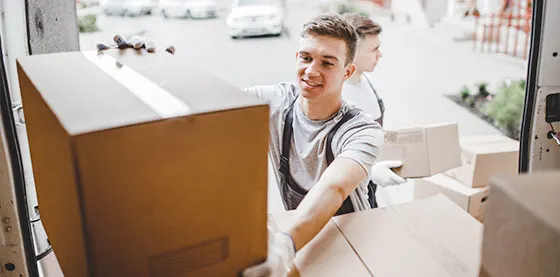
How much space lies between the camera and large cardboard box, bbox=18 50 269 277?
81 centimetres

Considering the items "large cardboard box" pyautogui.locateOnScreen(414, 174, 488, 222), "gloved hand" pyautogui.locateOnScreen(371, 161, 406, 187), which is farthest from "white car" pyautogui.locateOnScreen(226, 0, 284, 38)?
"gloved hand" pyautogui.locateOnScreen(371, 161, 406, 187)

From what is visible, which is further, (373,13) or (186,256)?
(373,13)

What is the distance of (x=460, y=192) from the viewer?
127 inches

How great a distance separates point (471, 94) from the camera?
767 cm

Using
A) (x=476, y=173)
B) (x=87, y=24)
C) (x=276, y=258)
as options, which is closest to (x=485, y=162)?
(x=476, y=173)

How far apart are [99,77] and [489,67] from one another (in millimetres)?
9465

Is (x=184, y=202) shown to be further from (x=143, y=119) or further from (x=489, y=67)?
(x=489, y=67)

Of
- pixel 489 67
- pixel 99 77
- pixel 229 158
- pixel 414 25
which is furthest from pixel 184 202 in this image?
pixel 414 25

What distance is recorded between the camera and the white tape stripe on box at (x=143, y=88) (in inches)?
34.6

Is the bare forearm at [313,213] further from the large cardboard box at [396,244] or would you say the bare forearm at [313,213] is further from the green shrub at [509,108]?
the green shrub at [509,108]

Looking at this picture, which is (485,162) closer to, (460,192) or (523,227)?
(460,192)

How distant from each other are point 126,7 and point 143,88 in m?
13.7

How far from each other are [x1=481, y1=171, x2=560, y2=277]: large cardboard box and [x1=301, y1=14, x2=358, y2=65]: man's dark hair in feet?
4.30

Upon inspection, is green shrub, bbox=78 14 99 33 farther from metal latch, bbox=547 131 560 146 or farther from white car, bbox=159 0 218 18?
metal latch, bbox=547 131 560 146
